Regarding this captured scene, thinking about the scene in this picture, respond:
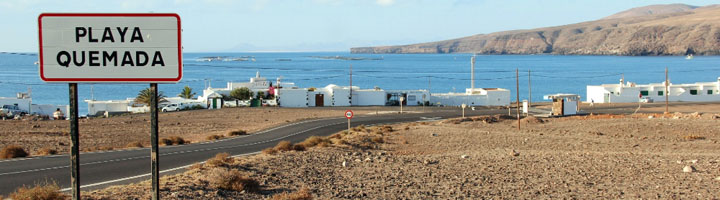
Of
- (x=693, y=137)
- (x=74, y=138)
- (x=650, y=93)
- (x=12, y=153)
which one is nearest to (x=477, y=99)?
(x=650, y=93)

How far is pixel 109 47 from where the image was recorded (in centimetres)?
Answer: 557

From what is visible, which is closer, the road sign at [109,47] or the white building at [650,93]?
the road sign at [109,47]

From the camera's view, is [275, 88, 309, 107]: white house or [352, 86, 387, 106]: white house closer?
[275, 88, 309, 107]: white house

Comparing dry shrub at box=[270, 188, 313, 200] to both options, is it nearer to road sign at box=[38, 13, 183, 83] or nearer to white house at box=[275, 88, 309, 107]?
road sign at box=[38, 13, 183, 83]

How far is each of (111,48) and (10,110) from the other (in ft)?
201

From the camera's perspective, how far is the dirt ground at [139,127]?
2995 cm

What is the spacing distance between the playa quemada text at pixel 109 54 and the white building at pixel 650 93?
68.4 m

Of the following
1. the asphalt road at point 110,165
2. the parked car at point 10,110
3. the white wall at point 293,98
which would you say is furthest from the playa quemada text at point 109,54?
the white wall at point 293,98

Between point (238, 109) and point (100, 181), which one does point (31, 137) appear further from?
point (238, 109)

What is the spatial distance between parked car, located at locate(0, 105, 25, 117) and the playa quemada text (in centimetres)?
5598

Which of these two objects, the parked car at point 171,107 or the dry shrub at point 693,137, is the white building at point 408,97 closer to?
the parked car at point 171,107

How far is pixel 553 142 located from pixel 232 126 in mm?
23524

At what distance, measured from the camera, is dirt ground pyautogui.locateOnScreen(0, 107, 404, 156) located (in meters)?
30.0

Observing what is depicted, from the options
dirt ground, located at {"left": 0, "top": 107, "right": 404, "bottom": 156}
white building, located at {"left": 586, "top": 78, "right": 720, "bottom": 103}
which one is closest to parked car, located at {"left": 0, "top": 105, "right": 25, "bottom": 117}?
dirt ground, located at {"left": 0, "top": 107, "right": 404, "bottom": 156}
